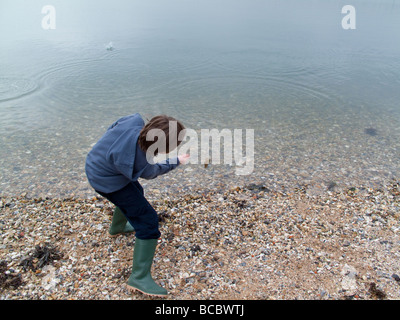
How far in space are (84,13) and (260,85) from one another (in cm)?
1471

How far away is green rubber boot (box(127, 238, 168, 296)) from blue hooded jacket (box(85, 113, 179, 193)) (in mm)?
702

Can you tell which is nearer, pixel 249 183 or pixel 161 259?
pixel 161 259

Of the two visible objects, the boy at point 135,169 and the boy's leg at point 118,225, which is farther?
the boy's leg at point 118,225

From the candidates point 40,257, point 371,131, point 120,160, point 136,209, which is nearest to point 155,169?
point 120,160

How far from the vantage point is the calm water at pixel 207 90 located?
23.3 ft

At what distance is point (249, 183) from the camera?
255 inches

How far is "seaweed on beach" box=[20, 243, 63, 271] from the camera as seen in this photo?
160 inches

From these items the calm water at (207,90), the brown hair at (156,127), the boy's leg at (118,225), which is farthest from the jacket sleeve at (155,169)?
the calm water at (207,90)

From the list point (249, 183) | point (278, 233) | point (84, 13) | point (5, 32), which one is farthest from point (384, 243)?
point (84, 13)

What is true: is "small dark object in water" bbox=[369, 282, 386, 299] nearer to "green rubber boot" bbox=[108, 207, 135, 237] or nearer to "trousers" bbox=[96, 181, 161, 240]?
"trousers" bbox=[96, 181, 161, 240]

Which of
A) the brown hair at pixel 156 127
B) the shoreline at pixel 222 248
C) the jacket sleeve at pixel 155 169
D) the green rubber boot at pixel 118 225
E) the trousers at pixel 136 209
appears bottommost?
the shoreline at pixel 222 248

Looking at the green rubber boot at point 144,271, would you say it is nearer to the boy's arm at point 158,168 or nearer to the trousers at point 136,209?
the trousers at point 136,209

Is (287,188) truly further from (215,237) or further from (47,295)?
(47,295)

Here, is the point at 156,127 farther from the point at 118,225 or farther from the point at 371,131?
the point at 371,131
